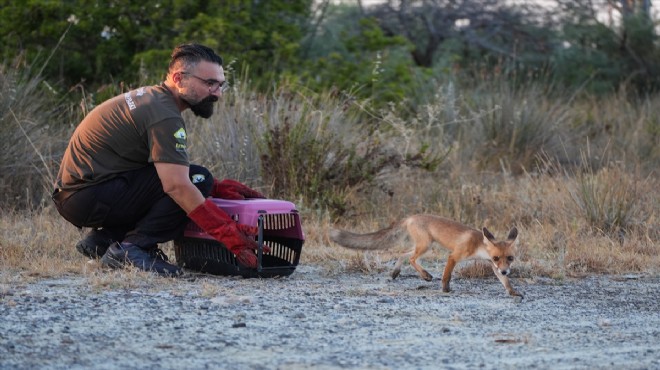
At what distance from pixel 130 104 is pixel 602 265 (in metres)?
3.74

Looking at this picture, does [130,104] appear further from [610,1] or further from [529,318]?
[610,1]

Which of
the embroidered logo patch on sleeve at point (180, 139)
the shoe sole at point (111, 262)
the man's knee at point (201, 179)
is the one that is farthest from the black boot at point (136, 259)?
the embroidered logo patch on sleeve at point (180, 139)

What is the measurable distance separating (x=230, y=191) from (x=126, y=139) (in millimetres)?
882

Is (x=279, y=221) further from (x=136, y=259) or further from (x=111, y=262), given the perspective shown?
(x=111, y=262)

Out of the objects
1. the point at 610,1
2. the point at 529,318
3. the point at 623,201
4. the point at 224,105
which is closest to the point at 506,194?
the point at 623,201

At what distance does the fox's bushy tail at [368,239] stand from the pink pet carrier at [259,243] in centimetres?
36

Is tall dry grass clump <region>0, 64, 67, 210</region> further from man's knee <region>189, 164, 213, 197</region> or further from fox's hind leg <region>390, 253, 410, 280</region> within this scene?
fox's hind leg <region>390, 253, 410, 280</region>

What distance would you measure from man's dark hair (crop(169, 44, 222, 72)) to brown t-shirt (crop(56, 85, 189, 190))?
0.20 m

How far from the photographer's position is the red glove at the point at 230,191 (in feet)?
23.6

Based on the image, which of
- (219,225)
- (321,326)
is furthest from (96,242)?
(321,326)

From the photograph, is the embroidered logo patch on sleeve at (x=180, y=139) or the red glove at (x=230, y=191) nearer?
the embroidered logo patch on sleeve at (x=180, y=139)

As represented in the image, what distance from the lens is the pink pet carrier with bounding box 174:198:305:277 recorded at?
22.1 ft

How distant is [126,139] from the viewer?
6.71 m

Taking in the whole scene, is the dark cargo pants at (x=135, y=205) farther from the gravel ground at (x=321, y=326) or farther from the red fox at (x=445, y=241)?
the red fox at (x=445, y=241)
